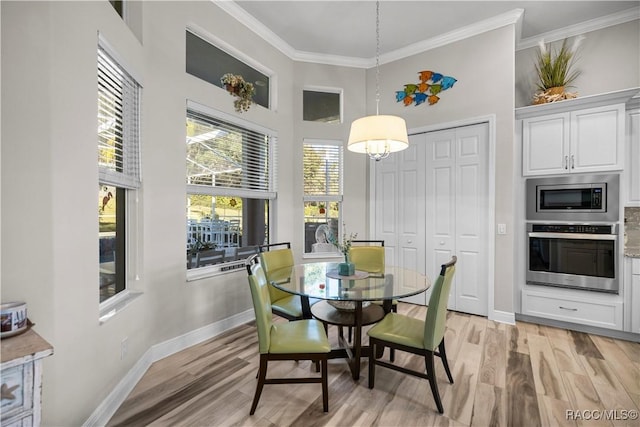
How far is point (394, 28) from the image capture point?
362cm

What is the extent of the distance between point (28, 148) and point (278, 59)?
3146 millimetres

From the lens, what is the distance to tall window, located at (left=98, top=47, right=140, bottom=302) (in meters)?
1.95

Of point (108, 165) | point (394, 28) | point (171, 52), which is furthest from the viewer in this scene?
point (394, 28)

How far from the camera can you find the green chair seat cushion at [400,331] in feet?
6.59

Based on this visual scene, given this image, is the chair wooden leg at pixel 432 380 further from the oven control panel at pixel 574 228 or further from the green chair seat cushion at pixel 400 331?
the oven control panel at pixel 574 228

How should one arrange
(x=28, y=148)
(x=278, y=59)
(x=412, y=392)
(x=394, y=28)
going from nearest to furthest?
1. (x=28, y=148)
2. (x=412, y=392)
3. (x=394, y=28)
4. (x=278, y=59)

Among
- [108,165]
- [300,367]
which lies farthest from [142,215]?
[300,367]

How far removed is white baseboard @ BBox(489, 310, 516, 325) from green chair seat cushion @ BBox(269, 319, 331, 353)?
2453mm

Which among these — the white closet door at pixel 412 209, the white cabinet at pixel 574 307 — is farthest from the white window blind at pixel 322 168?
the white cabinet at pixel 574 307

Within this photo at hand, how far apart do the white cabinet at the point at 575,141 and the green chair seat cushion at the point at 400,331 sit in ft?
8.02

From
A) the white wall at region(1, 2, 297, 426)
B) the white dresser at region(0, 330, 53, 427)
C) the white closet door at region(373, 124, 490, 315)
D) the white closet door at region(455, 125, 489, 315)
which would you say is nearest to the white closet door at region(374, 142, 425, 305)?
the white closet door at region(373, 124, 490, 315)

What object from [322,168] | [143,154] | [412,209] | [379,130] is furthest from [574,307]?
[143,154]

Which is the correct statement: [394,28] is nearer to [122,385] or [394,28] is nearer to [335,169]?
[335,169]

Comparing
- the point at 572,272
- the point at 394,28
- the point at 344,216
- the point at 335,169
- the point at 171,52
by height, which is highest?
the point at 394,28
